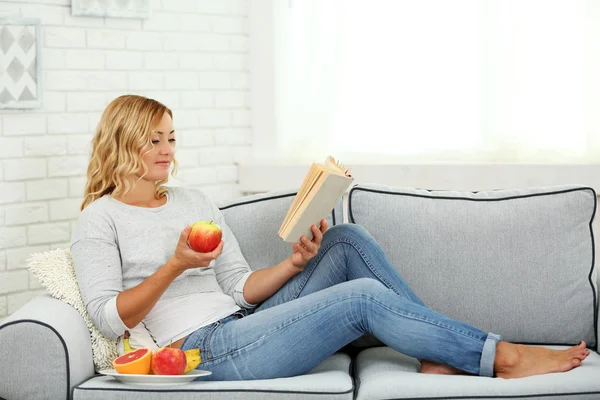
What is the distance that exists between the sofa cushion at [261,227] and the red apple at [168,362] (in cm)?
67

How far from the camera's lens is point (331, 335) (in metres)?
2.15

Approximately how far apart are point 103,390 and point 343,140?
223cm

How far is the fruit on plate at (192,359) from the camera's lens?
2.06m

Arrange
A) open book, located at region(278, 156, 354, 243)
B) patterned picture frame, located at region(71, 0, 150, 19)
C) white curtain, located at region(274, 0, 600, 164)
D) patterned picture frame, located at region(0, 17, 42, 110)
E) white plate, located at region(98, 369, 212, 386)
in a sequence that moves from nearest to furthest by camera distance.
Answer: white plate, located at region(98, 369, 212, 386) → open book, located at region(278, 156, 354, 243) → patterned picture frame, located at region(0, 17, 42, 110) → patterned picture frame, located at region(71, 0, 150, 19) → white curtain, located at region(274, 0, 600, 164)

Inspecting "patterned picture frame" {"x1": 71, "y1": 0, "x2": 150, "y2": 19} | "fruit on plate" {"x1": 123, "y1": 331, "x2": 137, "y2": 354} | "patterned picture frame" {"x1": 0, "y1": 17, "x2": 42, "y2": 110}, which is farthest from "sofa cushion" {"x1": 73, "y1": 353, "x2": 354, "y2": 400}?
"patterned picture frame" {"x1": 71, "y1": 0, "x2": 150, "y2": 19}

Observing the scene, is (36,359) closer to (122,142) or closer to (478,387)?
(122,142)

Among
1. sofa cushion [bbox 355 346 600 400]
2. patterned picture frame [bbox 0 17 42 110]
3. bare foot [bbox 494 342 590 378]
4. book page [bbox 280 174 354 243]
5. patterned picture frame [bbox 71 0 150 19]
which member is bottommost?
sofa cushion [bbox 355 346 600 400]

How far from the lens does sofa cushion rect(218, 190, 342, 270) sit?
2.64 meters

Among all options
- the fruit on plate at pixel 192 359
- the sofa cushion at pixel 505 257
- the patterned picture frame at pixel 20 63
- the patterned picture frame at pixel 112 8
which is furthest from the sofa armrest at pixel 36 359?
the patterned picture frame at pixel 112 8

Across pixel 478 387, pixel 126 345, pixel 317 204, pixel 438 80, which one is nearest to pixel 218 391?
pixel 126 345

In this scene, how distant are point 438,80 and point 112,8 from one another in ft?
5.04

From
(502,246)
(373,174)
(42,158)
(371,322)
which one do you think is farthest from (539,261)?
(42,158)

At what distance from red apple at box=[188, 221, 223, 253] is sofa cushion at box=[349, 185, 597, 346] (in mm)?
709

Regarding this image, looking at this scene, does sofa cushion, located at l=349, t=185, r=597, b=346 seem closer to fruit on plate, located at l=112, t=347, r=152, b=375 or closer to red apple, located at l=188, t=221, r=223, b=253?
red apple, located at l=188, t=221, r=223, b=253
